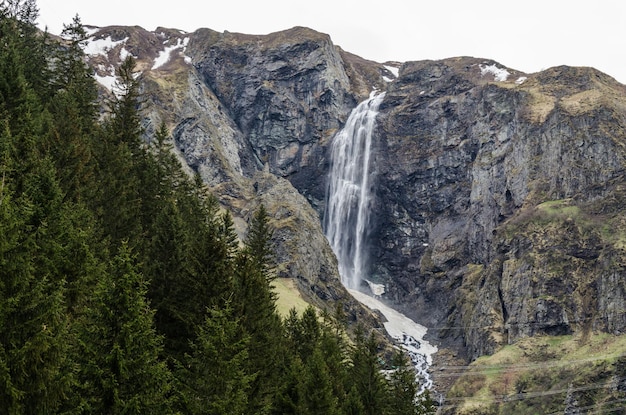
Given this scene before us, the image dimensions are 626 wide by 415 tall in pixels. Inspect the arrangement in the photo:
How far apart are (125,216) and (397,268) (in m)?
113

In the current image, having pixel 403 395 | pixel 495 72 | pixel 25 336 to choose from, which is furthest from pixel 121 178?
pixel 495 72

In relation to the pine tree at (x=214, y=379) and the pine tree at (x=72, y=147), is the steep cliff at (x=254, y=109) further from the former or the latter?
the pine tree at (x=214, y=379)

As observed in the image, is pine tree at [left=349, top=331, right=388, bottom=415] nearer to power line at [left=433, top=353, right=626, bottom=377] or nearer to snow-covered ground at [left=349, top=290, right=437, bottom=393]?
power line at [left=433, top=353, right=626, bottom=377]

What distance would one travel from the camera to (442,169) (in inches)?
5723

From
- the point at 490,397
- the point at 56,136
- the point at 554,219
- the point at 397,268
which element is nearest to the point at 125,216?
the point at 56,136

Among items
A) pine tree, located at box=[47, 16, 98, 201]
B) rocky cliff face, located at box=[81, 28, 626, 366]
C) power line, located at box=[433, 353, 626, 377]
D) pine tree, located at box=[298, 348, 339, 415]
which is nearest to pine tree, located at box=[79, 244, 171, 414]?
pine tree, located at box=[47, 16, 98, 201]

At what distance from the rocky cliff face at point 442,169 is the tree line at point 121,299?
57.9 metres

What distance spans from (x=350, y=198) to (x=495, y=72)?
211ft

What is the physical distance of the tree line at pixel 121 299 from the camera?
15.1m

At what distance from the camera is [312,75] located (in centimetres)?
17325

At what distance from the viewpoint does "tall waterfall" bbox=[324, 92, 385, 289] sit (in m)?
139

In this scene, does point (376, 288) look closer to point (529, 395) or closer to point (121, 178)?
point (529, 395)

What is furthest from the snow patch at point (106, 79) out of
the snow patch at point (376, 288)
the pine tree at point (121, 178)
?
the pine tree at point (121, 178)

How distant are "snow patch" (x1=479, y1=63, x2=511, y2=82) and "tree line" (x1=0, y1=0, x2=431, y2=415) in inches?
5114
